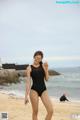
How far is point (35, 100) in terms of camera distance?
441 cm

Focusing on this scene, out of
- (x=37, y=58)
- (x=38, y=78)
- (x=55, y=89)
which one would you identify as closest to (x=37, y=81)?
(x=38, y=78)

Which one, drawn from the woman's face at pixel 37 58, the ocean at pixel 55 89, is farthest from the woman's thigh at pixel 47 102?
the ocean at pixel 55 89

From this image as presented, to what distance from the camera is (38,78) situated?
14.5 feet

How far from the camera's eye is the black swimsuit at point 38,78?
441cm

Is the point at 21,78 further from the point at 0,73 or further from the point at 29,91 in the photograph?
the point at 29,91

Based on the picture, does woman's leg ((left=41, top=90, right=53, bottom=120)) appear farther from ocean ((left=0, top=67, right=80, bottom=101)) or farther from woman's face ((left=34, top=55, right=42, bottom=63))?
ocean ((left=0, top=67, right=80, bottom=101))

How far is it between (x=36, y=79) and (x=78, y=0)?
2.72 meters

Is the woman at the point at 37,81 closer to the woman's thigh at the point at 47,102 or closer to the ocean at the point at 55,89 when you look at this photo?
the woman's thigh at the point at 47,102

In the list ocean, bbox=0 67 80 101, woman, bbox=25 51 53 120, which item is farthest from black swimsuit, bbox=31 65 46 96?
ocean, bbox=0 67 80 101

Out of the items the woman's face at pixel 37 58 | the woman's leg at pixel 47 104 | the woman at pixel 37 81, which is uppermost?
the woman's face at pixel 37 58

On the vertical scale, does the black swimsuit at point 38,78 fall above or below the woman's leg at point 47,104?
above

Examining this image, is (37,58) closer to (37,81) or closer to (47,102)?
(37,81)

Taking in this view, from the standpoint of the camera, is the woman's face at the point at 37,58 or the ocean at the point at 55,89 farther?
Result: the ocean at the point at 55,89

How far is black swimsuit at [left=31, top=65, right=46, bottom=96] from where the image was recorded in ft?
14.5
